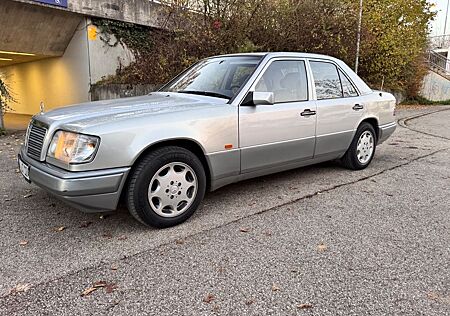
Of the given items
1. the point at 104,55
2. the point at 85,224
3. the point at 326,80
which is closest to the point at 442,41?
the point at 104,55

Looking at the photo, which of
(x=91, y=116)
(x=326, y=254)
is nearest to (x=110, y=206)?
(x=91, y=116)

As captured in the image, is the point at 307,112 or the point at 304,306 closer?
the point at 304,306

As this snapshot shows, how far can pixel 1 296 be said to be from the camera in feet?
7.55

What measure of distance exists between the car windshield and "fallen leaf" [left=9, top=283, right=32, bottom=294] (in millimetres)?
2457

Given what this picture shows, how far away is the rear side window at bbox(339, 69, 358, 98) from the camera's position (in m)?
4.98

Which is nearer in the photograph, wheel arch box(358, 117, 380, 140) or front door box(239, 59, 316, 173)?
front door box(239, 59, 316, 173)

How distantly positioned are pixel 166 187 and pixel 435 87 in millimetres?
26033

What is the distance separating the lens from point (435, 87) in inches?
949

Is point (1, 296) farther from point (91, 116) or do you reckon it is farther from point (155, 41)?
point (155, 41)

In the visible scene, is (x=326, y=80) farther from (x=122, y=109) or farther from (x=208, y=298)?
(x=208, y=298)

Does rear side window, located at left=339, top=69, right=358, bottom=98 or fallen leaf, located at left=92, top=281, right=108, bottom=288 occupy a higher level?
rear side window, located at left=339, top=69, right=358, bottom=98

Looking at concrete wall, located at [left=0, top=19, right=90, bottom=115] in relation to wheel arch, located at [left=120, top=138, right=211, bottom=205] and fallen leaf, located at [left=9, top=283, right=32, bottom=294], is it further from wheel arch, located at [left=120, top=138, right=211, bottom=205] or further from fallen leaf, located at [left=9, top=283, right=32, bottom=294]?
fallen leaf, located at [left=9, top=283, right=32, bottom=294]

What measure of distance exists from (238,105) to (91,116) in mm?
1435

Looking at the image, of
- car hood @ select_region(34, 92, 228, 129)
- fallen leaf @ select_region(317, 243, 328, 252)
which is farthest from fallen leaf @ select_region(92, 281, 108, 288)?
fallen leaf @ select_region(317, 243, 328, 252)
